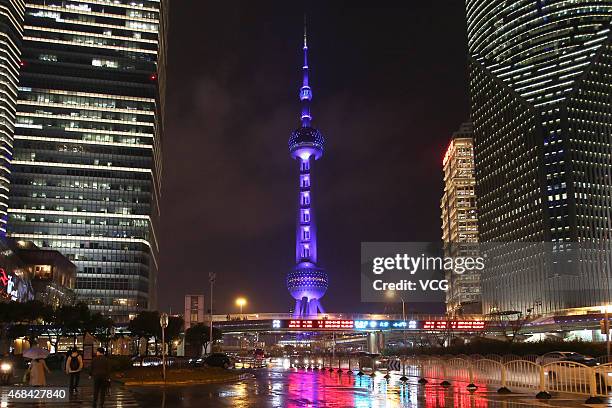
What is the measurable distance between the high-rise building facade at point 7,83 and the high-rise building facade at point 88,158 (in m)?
1.98

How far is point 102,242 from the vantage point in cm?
18675

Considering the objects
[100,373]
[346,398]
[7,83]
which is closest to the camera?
[100,373]

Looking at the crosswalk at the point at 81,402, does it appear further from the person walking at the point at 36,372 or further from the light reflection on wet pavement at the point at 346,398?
the person walking at the point at 36,372

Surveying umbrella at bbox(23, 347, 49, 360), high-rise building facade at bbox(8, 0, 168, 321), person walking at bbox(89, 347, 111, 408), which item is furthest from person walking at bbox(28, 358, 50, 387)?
high-rise building facade at bbox(8, 0, 168, 321)

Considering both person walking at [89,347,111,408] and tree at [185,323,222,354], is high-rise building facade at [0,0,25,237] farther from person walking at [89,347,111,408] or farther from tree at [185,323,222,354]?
person walking at [89,347,111,408]

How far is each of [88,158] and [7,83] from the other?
95.2 ft

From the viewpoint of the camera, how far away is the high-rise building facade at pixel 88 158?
183250 mm

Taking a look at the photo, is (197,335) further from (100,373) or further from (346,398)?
(100,373)

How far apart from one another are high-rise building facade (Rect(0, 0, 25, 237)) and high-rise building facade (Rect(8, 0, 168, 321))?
6.50 feet

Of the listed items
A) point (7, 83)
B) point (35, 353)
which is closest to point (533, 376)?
point (35, 353)

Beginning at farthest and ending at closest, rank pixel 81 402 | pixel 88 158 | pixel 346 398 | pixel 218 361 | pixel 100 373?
1. pixel 88 158
2. pixel 218 361
3. pixel 346 398
4. pixel 81 402
5. pixel 100 373

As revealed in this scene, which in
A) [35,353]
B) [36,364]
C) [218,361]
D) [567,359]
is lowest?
[218,361]

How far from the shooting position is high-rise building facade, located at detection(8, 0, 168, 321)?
183250 mm

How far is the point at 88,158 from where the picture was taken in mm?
188125
